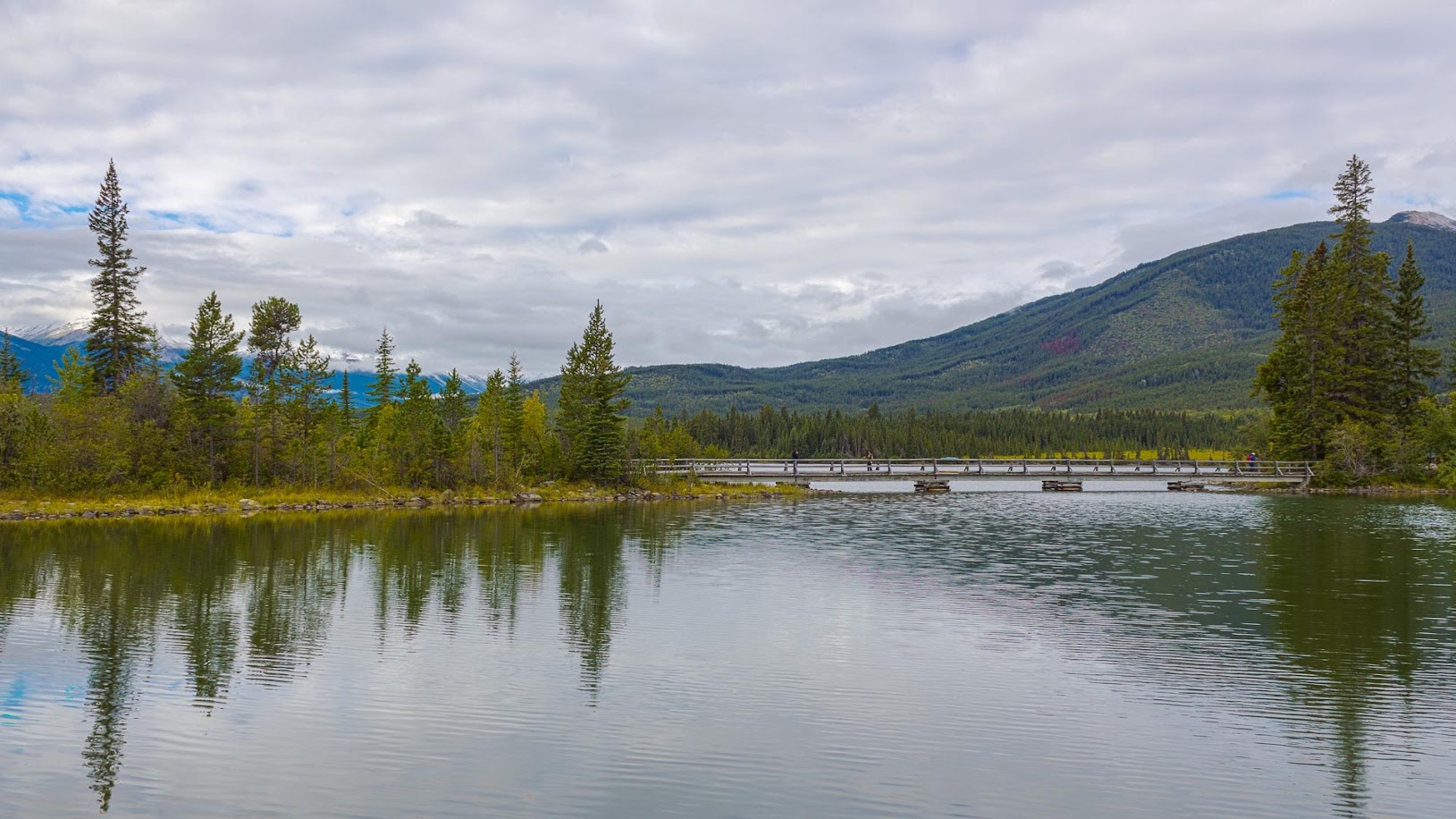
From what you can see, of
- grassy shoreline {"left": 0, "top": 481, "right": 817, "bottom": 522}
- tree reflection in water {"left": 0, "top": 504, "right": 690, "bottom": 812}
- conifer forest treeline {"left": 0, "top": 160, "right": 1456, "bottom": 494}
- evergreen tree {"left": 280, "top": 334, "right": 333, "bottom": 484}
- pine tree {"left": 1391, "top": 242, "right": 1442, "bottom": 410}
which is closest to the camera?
tree reflection in water {"left": 0, "top": 504, "right": 690, "bottom": 812}

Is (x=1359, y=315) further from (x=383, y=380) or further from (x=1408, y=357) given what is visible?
(x=383, y=380)

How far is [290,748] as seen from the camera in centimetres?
1445

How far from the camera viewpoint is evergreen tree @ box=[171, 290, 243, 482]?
60969mm

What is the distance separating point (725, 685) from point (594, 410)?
5994 cm

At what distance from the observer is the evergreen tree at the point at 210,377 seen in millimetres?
60969

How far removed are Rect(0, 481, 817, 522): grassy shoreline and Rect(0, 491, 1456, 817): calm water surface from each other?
2082 centimetres

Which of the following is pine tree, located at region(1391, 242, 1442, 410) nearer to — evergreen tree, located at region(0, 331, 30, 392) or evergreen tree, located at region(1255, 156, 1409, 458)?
evergreen tree, located at region(1255, 156, 1409, 458)

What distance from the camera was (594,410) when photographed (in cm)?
7694

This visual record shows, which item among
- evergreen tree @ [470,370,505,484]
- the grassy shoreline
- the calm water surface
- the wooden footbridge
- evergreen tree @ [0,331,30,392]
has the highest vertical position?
evergreen tree @ [0,331,30,392]

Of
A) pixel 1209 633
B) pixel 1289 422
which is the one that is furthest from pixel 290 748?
pixel 1289 422

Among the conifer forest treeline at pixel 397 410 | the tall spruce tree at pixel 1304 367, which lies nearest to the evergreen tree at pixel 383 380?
the conifer forest treeline at pixel 397 410

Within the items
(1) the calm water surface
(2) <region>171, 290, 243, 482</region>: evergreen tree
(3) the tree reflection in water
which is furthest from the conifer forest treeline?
(1) the calm water surface

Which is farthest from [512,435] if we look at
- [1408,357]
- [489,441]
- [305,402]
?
[1408,357]

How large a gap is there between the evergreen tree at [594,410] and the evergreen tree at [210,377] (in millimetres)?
24979
